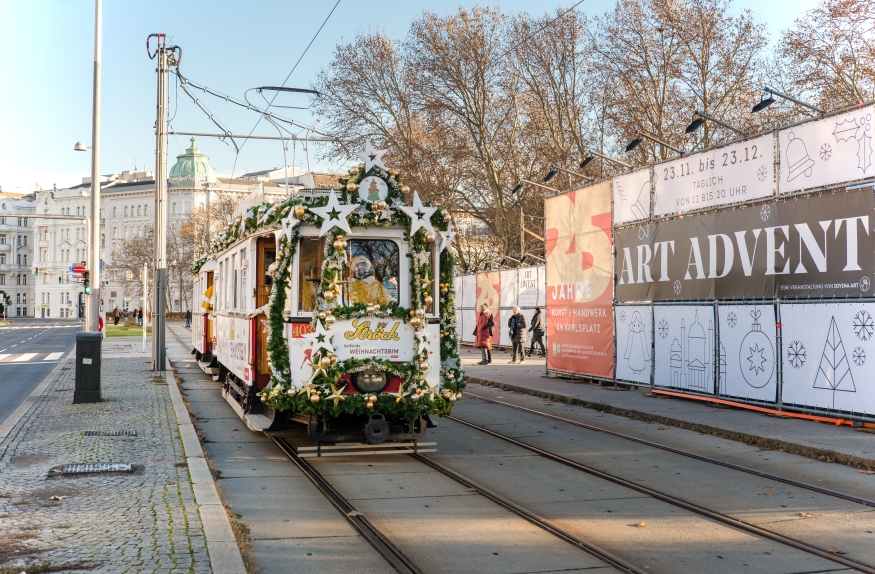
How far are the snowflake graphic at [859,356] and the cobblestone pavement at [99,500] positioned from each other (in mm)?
9084

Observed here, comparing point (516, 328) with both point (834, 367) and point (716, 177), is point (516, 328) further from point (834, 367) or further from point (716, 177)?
point (834, 367)

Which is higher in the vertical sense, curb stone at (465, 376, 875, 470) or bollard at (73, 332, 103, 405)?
bollard at (73, 332, 103, 405)

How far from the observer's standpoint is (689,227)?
647 inches

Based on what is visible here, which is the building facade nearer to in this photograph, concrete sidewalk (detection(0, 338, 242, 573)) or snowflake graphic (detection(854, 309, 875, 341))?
concrete sidewalk (detection(0, 338, 242, 573))

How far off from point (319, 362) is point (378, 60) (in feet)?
111

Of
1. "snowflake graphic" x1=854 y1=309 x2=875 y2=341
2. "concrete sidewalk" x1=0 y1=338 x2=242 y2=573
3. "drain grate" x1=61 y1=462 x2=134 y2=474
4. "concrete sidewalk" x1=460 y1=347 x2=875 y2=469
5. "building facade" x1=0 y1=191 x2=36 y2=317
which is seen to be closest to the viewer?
"concrete sidewalk" x1=0 y1=338 x2=242 y2=573

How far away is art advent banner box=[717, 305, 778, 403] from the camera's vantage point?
14.2 metres

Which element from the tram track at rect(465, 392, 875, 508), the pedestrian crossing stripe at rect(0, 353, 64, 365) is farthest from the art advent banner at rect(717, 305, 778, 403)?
the pedestrian crossing stripe at rect(0, 353, 64, 365)

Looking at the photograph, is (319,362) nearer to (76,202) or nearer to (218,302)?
(218,302)

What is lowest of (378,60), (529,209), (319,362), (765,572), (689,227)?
(765,572)

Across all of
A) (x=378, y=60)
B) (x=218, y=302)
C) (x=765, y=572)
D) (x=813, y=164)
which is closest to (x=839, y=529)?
(x=765, y=572)

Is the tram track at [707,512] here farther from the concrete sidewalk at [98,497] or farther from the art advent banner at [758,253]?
the art advent banner at [758,253]

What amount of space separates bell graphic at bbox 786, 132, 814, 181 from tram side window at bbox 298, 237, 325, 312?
759 cm

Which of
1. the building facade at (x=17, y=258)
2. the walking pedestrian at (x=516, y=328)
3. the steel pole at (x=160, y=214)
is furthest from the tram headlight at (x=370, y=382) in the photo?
the building facade at (x=17, y=258)
